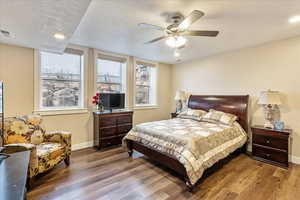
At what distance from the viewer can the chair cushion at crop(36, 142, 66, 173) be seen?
235 centimetres

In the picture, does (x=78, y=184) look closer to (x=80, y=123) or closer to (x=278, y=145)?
(x=80, y=123)

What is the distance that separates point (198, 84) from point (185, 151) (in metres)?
3.13

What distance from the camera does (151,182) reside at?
2.45m

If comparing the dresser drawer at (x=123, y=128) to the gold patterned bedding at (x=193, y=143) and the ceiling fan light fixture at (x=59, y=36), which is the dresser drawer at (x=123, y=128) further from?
the ceiling fan light fixture at (x=59, y=36)

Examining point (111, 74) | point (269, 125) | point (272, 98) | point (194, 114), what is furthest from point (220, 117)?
point (111, 74)

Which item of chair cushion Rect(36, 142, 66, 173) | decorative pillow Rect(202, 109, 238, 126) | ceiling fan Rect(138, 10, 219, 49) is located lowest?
chair cushion Rect(36, 142, 66, 173)

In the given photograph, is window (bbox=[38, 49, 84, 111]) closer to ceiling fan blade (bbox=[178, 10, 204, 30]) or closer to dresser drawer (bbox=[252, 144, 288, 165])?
ceiling fan blade (bbox=[178, 10, 204, 30])

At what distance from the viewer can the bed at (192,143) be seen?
2236mm

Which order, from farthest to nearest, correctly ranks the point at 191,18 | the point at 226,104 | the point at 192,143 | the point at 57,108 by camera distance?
1. the point at 226,104
2. the point at 57,108
3. the point at 192,143
4. the point at 191,18

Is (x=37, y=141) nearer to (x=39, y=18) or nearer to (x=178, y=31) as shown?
(x=39, y=18)

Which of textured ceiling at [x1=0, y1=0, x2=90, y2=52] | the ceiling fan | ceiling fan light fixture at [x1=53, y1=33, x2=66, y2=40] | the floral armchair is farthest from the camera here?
ceiling fan light fixture at [x1=53, y1=33, x2=66, y2=40]


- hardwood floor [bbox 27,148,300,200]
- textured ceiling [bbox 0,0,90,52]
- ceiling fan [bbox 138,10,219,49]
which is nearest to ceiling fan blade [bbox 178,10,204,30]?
ceiling fan [bbox 138,10,219,49]

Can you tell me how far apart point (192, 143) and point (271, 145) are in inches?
77.5

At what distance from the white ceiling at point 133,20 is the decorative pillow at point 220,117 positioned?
1.65 meters
